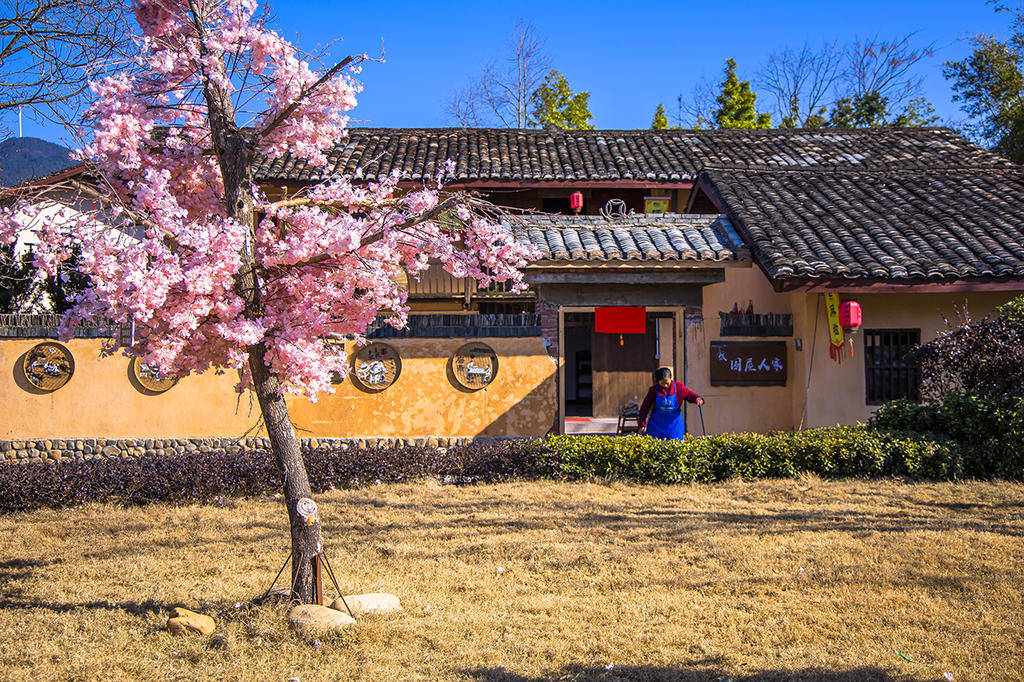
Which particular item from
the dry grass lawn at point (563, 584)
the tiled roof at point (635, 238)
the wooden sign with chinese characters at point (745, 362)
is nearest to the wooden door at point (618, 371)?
the tiled roof at point (635, 238)

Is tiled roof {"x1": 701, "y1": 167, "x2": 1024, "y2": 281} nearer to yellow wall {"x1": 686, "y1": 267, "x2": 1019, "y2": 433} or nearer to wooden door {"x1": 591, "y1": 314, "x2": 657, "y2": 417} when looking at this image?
yellow wall {"x1": 686, "y1": 267, "x2": 1019, "y2": 433}

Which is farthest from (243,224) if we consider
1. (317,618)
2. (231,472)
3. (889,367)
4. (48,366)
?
(889,367)

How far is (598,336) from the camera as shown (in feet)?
52.4

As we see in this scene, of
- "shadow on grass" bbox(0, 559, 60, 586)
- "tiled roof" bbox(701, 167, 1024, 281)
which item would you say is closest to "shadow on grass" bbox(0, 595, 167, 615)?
"shadow on grass" bbox(0, 559, 60, 586)

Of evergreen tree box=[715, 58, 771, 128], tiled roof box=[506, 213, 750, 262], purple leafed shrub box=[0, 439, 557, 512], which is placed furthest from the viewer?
evergreen tree box=[715, 58, 771, 128]

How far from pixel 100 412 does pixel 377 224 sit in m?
8.26

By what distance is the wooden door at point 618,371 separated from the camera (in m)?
16.1

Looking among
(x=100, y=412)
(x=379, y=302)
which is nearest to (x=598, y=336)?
(x=100, y=412)

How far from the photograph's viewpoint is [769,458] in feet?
32.1

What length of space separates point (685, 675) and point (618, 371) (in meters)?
11.7

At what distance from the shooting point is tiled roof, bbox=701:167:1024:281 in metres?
10.8

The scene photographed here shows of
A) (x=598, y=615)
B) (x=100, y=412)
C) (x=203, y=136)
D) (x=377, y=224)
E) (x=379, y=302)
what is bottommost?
(x=598, y=615)

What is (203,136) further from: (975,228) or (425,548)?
(975,228)

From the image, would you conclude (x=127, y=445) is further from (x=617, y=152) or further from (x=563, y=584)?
(x=617, y=152)
